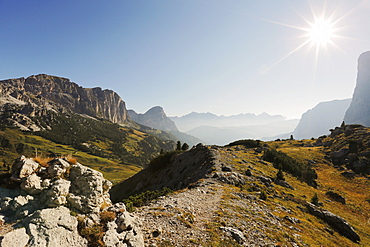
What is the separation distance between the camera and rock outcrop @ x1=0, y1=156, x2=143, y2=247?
8.38 m

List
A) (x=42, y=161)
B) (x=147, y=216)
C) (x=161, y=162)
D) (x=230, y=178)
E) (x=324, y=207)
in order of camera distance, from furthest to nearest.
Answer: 1. (x=161, y=162)
2. (x=230, y=178)
3. (x=324, y=207)
4. (x=147, y=216)
5. (x=42, y=161)

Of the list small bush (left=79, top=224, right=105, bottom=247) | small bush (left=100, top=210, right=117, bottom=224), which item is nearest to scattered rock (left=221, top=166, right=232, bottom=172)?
small bush (left=100, top=210, right=117, bottom=224)

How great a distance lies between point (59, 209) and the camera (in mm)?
10000

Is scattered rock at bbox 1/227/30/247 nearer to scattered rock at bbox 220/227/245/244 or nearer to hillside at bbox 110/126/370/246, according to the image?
hillside at bbox 110/126/370/246

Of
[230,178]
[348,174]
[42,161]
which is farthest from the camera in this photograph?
[348,174]

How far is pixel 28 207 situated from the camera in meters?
9.52

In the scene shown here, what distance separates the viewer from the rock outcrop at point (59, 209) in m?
8.38

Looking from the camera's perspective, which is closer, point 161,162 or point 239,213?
point 239,213

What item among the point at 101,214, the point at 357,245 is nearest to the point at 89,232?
the point at 101,214

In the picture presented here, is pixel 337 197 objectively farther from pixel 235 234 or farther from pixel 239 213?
pixel 235 234

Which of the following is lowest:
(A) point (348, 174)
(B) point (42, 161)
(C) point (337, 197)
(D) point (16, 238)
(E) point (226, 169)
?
(C) point (337, 197)

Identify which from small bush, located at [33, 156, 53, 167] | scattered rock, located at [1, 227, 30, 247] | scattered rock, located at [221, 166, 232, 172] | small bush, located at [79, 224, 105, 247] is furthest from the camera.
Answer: scattered rock, located at [221, 166, 232, 172]

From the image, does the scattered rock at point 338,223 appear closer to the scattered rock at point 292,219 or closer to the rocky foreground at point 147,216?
the rocky foreground at point 147,216

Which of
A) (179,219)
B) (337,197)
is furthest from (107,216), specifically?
(337,197)
